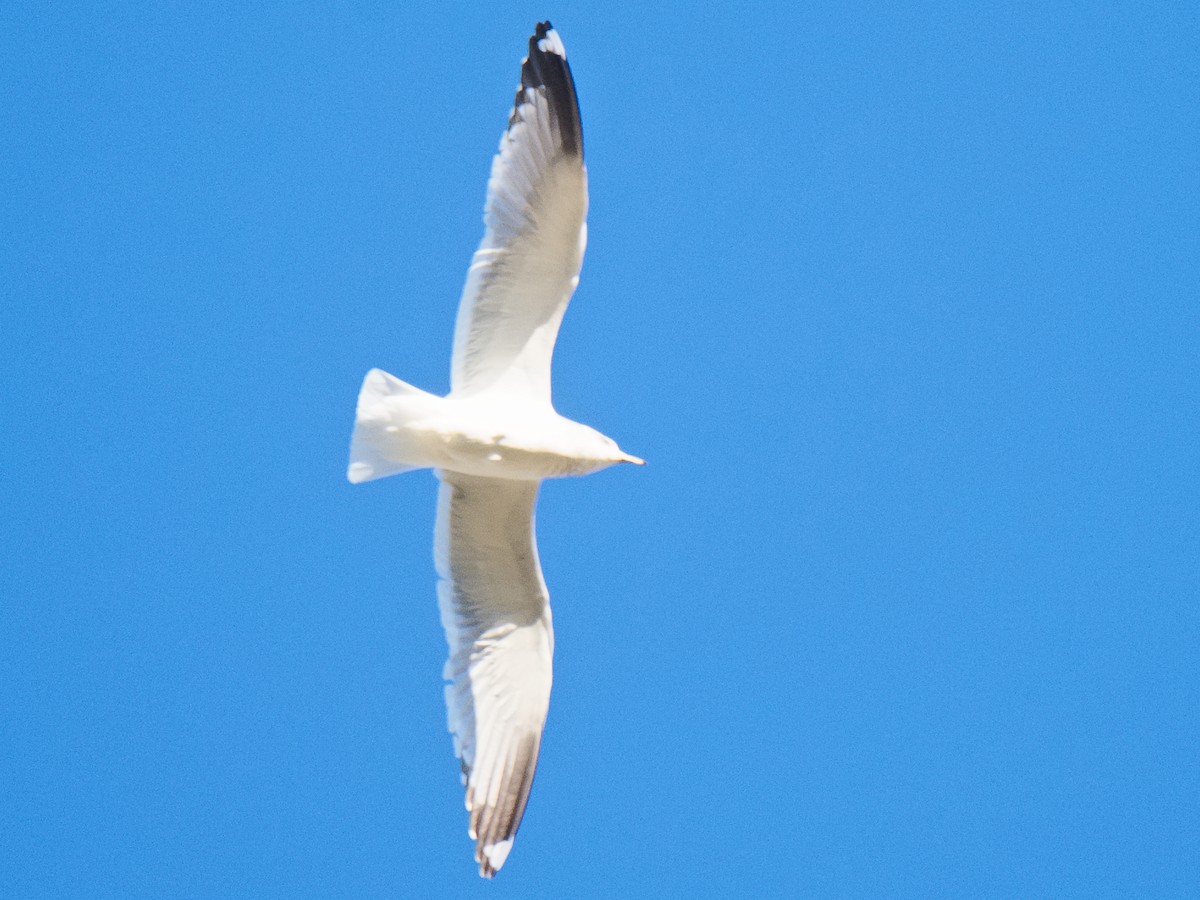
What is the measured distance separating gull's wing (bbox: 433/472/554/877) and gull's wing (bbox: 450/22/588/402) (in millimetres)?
772

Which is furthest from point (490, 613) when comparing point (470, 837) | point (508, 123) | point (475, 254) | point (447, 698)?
point (508, 123)

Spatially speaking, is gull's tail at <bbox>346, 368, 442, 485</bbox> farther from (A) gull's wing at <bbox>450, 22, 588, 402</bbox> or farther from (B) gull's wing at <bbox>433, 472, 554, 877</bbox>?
(B) gull's wing at <bbox>433, 472, 554, 877</bbox>

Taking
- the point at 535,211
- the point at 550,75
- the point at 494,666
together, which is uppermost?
the point at 550,75

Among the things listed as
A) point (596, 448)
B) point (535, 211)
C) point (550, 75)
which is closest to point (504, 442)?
point (596, 448)

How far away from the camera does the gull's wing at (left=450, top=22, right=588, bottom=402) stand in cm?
585

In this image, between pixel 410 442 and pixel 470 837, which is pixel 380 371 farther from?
pixel 470 837

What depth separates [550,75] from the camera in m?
5.91

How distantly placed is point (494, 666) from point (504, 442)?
3.35ft

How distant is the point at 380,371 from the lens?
18.7 ft

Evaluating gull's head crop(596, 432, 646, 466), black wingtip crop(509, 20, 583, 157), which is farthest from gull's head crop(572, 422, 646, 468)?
black wingtip crop(509, 20, 583, 157)

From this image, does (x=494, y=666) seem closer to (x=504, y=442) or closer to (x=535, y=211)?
(x=504, y=442)

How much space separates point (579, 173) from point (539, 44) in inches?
19.0

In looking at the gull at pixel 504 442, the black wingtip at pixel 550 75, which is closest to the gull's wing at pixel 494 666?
the gull at pixel 504 442

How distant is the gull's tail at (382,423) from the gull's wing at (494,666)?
1.88 ft
